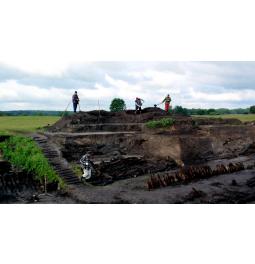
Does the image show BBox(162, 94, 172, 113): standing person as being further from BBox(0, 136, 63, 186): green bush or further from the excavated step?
BBox(0, 136, 63, 186): green bush

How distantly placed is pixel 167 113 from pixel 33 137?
40.6ft

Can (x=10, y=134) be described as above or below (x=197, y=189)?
above

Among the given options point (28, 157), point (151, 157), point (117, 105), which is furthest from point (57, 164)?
point (117, 105)

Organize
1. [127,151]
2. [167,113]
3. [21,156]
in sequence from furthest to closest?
1. [167,113]
2. [127,151]
3. [21,156]

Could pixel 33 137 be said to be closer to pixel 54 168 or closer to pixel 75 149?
pixel 75 149

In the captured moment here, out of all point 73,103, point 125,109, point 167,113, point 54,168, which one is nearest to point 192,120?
point 167,113

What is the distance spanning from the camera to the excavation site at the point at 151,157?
15.2 metres

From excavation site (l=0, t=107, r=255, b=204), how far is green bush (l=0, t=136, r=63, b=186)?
0.34 metres

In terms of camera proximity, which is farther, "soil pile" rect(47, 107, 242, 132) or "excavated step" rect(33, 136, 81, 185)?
"soil pile" rect(47, 107, 242, 132)

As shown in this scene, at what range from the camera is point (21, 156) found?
59.1ft

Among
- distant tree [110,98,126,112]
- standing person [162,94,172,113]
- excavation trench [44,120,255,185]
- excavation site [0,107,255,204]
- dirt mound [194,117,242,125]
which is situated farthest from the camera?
distant tree [110,98,126,112]

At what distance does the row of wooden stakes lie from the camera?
→ 16417mm

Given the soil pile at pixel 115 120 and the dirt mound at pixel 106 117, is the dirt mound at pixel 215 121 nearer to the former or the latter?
the soil pile at pixel 115 120

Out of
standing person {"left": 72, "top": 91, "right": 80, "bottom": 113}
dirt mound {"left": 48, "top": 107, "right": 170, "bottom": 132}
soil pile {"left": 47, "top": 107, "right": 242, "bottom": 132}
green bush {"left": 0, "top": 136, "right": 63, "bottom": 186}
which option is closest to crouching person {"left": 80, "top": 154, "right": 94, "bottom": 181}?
green bush {"left": 0, "top": 136, "right": 63, "bottom": 186}
